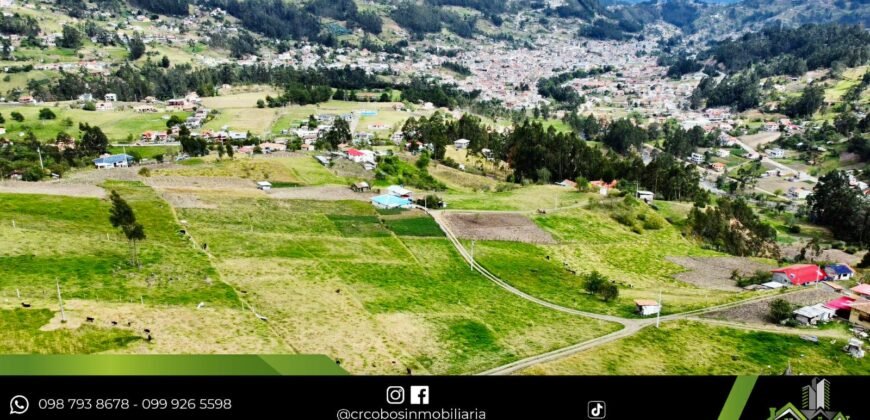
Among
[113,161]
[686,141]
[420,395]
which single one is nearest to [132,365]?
[420,395]

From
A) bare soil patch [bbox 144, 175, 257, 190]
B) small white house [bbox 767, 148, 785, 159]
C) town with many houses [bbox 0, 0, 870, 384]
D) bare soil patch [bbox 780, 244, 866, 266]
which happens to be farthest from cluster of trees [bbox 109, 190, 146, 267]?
small white house [bbox 767, 148, 785, 159]

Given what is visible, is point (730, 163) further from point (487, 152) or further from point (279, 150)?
point (279, 150)

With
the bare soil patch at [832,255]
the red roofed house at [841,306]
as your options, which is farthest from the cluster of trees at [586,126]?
the red roofed house at [841,306]

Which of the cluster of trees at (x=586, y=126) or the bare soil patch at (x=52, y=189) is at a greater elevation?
the cluster of trees at (x=586, y=126)

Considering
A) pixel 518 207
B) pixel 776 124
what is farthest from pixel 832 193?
pixel 776 124

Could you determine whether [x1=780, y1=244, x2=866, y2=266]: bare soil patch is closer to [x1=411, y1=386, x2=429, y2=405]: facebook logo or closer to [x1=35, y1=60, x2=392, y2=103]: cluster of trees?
[x1=411, y1=386, x2=429, y2=405]: facebook logo

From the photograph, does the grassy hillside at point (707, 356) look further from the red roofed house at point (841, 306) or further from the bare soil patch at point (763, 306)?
the red roofed house at point (841, 306)
